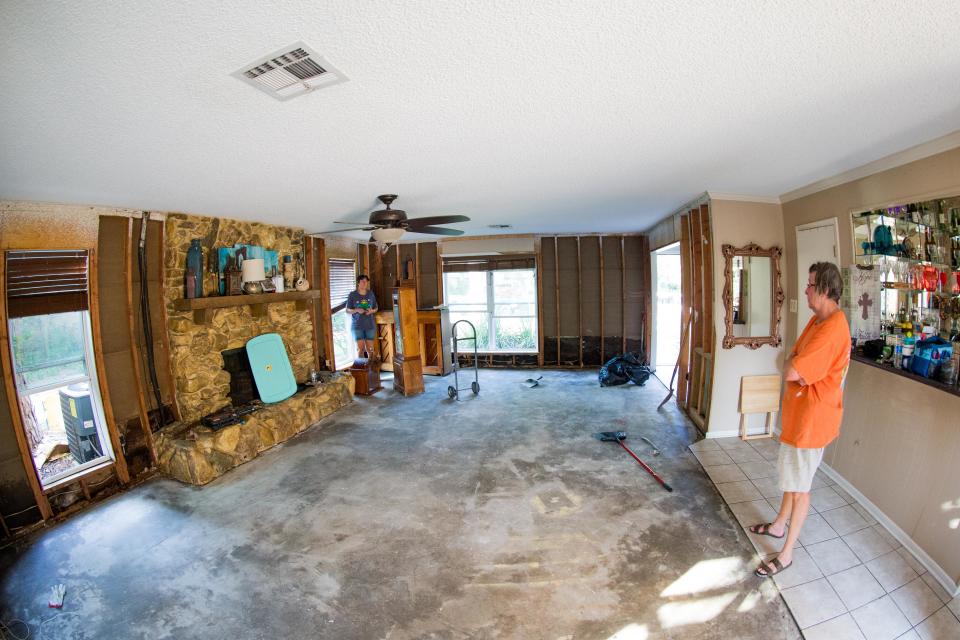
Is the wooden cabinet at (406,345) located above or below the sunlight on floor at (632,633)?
above

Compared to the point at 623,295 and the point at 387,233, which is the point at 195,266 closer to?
the point at 387,233

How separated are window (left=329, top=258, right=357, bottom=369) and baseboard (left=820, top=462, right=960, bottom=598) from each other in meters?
6.23

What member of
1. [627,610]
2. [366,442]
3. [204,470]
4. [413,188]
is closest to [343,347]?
[366,442]

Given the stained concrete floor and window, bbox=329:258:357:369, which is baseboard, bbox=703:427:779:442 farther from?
window, bbox=329:258:357:369

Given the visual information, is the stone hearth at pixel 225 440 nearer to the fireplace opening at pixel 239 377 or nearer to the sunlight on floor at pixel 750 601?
the fireplace opening at pixel 239 377

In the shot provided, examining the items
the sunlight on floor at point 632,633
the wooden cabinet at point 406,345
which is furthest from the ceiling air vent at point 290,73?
the wooden cabinet at point 406,345

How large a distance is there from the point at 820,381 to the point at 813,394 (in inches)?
3.4

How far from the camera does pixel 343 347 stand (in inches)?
258

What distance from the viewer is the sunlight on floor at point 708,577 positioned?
216 centimetres

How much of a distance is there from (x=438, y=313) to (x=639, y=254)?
3.91 metres

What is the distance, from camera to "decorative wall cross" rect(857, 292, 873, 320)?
9.53ft

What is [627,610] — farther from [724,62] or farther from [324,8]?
[324,8]

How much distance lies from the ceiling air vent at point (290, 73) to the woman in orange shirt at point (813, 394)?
2678mm

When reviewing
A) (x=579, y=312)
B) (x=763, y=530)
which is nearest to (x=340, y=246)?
(x=579, y=312)
